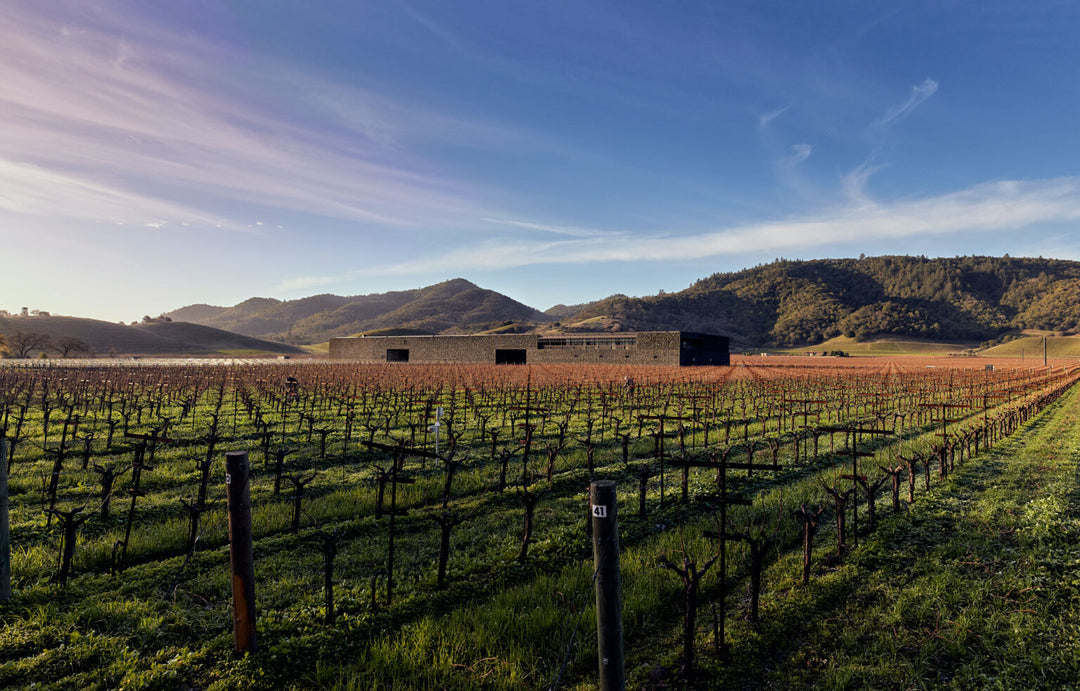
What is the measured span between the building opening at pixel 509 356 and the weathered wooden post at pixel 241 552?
6083cm

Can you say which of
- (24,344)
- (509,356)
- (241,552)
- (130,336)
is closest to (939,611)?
(241,552)

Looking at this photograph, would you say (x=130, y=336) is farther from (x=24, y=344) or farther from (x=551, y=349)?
(x=551, y=349)

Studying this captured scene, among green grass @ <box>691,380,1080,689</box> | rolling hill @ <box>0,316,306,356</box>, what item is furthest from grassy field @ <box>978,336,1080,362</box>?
rolling hill @ <box>0,316,306,356</box>

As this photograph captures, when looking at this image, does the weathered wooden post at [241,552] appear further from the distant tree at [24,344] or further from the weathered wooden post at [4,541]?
the distant tree at [24,344]

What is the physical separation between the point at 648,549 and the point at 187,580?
594 cm

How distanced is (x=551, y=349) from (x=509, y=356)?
6470 millimetres

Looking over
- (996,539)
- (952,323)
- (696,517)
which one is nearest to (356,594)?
(696,517)

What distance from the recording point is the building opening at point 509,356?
216 ft

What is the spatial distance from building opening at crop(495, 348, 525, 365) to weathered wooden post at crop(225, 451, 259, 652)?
60828 millimetres

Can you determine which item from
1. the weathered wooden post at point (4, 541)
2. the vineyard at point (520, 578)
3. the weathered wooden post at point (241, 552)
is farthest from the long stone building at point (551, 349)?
the weathered wooden post at point (4, 541)

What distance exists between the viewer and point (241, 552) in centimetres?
449

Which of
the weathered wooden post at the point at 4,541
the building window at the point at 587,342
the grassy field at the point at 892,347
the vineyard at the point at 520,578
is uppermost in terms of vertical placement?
the building window at the point at 587,342

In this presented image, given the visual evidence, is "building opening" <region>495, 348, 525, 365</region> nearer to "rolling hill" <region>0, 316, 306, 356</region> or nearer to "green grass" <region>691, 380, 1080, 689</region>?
"green grass" <region>691, 380, 1080, 689</region>

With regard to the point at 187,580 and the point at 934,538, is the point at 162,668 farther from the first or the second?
the point at 934,538
